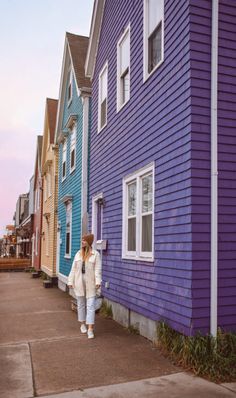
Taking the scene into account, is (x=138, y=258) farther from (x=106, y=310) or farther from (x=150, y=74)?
(x=150, y=74)

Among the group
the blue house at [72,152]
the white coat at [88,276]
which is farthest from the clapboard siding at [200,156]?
the blue house at [72,152]

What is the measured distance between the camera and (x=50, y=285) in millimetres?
18391

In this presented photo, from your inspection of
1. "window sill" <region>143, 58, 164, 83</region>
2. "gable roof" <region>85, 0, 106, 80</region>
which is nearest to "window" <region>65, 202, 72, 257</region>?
"gable roof" <region>85, 0, 106, 80</region>

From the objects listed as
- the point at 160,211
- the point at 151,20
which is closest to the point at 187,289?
the point at 160,211

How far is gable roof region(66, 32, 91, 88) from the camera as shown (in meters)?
14.9

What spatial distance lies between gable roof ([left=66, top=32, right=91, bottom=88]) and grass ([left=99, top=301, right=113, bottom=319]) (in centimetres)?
738

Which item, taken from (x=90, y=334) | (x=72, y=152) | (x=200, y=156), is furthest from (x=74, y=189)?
(x=200, y=156)

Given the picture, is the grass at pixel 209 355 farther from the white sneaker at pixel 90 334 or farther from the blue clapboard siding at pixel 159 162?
the white sneaker at pixel 90 334

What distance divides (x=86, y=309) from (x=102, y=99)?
19.5ft

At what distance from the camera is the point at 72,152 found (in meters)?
16.7

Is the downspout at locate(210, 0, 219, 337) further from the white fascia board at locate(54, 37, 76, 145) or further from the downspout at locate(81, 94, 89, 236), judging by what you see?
the white fascia board at locate(54, 37, 76, 145)

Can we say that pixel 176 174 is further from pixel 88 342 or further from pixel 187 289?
pixel 88 342

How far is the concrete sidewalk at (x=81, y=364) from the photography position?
16.7ft

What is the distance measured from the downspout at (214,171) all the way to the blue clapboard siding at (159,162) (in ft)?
1.02
